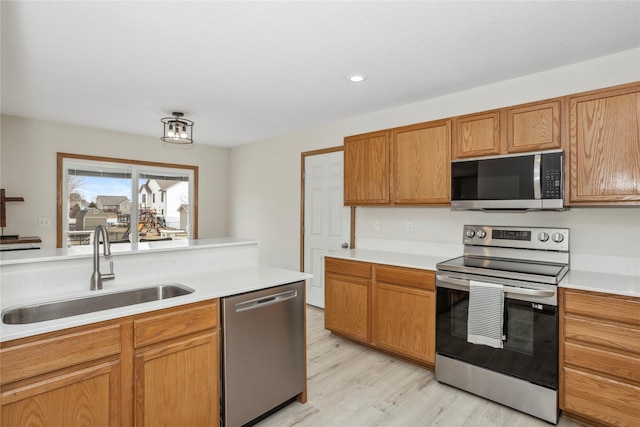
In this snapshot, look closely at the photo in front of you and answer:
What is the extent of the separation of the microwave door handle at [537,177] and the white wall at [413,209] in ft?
1.23

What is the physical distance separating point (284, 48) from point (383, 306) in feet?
7.40

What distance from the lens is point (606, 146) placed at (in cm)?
214

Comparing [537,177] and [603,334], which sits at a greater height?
[537,177]

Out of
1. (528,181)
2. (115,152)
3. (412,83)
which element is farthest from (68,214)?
(528,181)

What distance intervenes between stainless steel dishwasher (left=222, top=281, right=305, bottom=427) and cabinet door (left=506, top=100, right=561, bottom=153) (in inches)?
76.1

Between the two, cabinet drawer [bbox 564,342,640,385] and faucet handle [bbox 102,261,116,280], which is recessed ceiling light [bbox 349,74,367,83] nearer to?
faucet handle [bbox 102,261,116,280]

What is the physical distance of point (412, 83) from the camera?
9.57 feet

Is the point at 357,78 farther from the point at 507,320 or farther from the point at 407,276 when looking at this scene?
the point at 507,320

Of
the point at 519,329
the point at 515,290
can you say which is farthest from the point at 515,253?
the point at 519,329

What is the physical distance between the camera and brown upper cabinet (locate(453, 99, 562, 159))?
2.35m

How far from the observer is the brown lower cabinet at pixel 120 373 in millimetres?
1317

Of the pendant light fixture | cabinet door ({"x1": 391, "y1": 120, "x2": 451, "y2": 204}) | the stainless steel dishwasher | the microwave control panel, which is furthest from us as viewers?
the pendant light fixture

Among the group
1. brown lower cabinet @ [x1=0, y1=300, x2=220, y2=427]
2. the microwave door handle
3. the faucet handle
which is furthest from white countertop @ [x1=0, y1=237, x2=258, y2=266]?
the microwave door handle

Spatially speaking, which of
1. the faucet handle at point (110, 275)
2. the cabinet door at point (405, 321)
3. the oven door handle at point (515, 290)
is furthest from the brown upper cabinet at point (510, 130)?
the faucet handle at point (110, 275)
